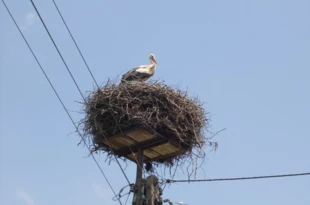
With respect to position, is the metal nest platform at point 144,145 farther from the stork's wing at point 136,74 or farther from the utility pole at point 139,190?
the stork's wing at point 136,74

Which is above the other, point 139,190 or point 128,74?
point 128,74

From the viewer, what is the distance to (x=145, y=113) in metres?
6.92

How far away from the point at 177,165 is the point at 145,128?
75 centimetres

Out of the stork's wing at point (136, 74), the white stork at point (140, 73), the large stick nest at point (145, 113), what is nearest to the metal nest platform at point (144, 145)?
the large stick nest at point (145, 113)

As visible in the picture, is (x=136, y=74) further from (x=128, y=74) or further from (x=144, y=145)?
(x=144, y=145)

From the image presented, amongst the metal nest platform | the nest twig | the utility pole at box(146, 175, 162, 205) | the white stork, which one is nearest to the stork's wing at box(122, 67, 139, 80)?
the white stork

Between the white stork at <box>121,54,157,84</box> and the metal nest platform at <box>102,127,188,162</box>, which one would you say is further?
the white stork at <box>121,54,157,84</box>

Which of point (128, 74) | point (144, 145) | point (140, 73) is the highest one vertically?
point (140, 73)

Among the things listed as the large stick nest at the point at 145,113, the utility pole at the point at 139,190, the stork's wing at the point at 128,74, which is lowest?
the utility pole at the point at 139,190

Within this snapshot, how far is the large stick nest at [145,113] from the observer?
6.88 meters

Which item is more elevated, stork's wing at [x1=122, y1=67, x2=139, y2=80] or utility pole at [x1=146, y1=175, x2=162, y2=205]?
stork's wing at [x1=122, y1=67, x2=139, y2=80]

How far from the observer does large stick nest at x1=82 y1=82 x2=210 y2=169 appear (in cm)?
688

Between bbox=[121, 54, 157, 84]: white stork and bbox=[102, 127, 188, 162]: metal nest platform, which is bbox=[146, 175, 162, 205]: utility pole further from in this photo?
bbox=[121, 54, 157, 84]: white stork

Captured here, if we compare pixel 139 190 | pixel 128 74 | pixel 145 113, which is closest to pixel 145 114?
pixel 145 113
